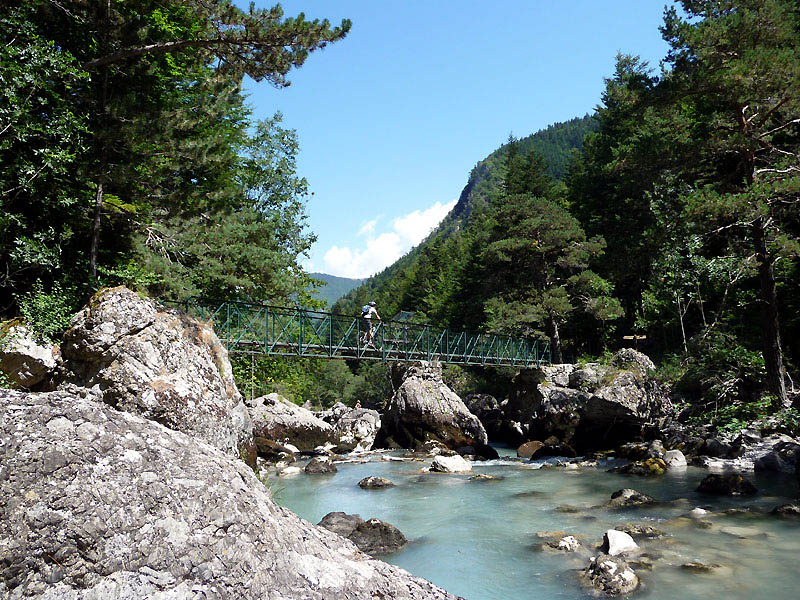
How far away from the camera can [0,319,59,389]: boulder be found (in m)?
7.17

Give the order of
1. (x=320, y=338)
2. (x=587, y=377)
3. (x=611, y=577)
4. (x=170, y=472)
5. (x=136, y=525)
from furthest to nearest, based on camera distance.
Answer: (x=587, y=377), (x=320, y=338), (x=611, y=577), (x=170, y=472), (x=136, y=525)

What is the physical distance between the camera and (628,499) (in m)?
9.52

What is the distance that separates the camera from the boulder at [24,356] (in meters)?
7.17

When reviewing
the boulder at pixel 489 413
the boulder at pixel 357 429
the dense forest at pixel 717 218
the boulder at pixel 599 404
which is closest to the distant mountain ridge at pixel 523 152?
the boulder at pixel 489 413

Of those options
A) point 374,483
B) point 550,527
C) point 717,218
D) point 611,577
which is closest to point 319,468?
point 374,483

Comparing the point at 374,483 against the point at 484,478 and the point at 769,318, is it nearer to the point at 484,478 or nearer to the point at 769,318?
the point at 484,478

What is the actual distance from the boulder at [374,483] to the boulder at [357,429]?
7.10 meters

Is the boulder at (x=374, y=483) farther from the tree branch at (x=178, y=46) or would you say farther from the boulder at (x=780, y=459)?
the tree branch at (x=178, y=46)

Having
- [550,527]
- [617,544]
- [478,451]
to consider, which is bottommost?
[478,451]

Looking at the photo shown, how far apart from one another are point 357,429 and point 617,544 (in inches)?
657

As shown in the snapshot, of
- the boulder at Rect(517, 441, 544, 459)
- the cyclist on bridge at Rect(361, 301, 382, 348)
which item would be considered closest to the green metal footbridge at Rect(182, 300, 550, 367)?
the cyclist on bridge at Rect(361, 301, 382, 348)

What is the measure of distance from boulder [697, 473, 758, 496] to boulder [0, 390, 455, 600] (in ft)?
30.3

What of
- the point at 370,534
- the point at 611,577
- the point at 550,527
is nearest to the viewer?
the point at 611,577

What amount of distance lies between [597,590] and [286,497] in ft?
21.5
